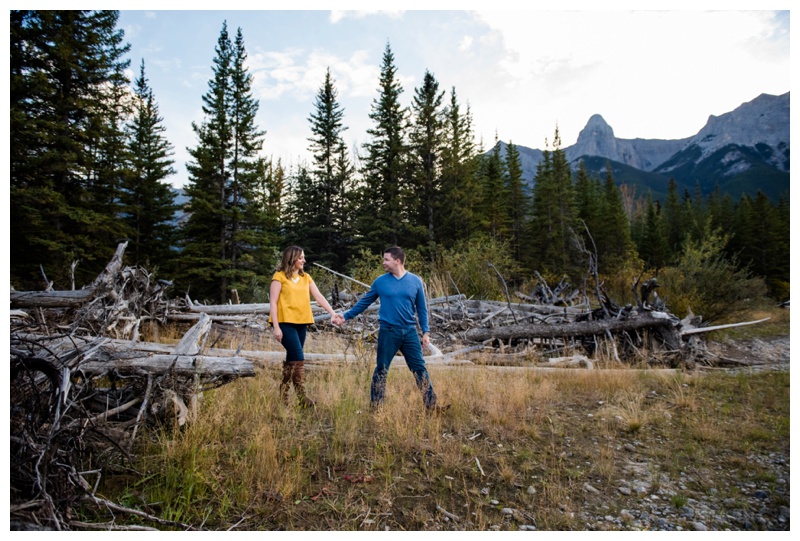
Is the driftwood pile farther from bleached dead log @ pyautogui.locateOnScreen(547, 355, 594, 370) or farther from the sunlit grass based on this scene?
bleached dead log @ pyautogui.locateOnScreen(547, 355, 594, 370)

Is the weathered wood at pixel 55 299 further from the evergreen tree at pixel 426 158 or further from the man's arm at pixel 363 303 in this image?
the evergreen tree at pixel 426 158

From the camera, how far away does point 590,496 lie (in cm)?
299

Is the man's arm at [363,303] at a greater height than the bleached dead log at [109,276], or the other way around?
the bleached dead log at [109,276]

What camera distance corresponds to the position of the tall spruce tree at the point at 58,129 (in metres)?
14.9

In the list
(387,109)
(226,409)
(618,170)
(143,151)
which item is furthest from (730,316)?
(618,170)

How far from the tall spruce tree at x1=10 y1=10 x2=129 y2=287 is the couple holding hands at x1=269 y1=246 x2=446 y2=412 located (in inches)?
657

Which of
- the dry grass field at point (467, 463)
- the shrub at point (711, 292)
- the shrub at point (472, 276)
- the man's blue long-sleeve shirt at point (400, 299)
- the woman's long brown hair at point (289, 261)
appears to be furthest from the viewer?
the shrub at point (472, 276)

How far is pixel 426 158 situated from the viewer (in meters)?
28.7

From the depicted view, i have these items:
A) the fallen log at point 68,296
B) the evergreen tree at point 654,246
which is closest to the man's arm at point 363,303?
the fallen log at point 68,296

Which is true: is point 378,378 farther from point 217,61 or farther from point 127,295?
point 217,61

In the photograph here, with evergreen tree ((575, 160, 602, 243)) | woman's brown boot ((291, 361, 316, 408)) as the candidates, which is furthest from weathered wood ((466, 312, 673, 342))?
evergreen tree ((575, 160, 602, 243))

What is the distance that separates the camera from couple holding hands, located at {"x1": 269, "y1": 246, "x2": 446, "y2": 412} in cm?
445

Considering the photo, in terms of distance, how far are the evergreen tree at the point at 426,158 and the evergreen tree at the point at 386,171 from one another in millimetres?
827

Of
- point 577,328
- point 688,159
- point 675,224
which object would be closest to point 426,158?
point 577,328
